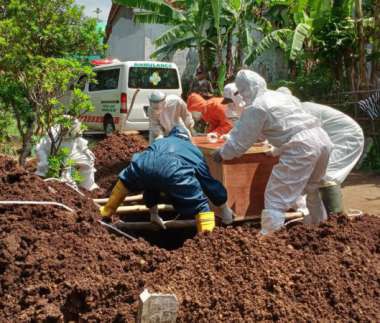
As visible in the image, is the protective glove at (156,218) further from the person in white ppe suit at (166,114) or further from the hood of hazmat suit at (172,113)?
the hood of hazmat suit at (172,113)

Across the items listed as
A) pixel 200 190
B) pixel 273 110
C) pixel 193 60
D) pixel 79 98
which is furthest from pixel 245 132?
pixel 193 60

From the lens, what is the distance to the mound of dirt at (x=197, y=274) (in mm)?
2811

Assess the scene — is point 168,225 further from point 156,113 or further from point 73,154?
point 156,113

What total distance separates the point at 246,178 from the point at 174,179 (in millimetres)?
1232

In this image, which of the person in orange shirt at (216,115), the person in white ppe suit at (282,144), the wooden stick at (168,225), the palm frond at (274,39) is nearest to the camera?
the person in white ppe suit at (282,144)

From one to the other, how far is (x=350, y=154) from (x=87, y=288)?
383cm

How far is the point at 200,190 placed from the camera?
480 centimetres

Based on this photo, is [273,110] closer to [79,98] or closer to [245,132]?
[245,132]

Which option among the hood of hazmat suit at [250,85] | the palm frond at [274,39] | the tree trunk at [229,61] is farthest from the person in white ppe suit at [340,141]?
the tree trunk at [229,61]

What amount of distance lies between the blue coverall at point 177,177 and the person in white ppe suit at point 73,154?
56.5 inches

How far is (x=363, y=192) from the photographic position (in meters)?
9.15

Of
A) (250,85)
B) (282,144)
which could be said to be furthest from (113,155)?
(282,144)

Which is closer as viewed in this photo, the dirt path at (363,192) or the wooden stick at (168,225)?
the wooden stick at (168,225)

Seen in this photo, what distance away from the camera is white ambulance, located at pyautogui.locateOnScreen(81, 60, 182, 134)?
15.0 metres
